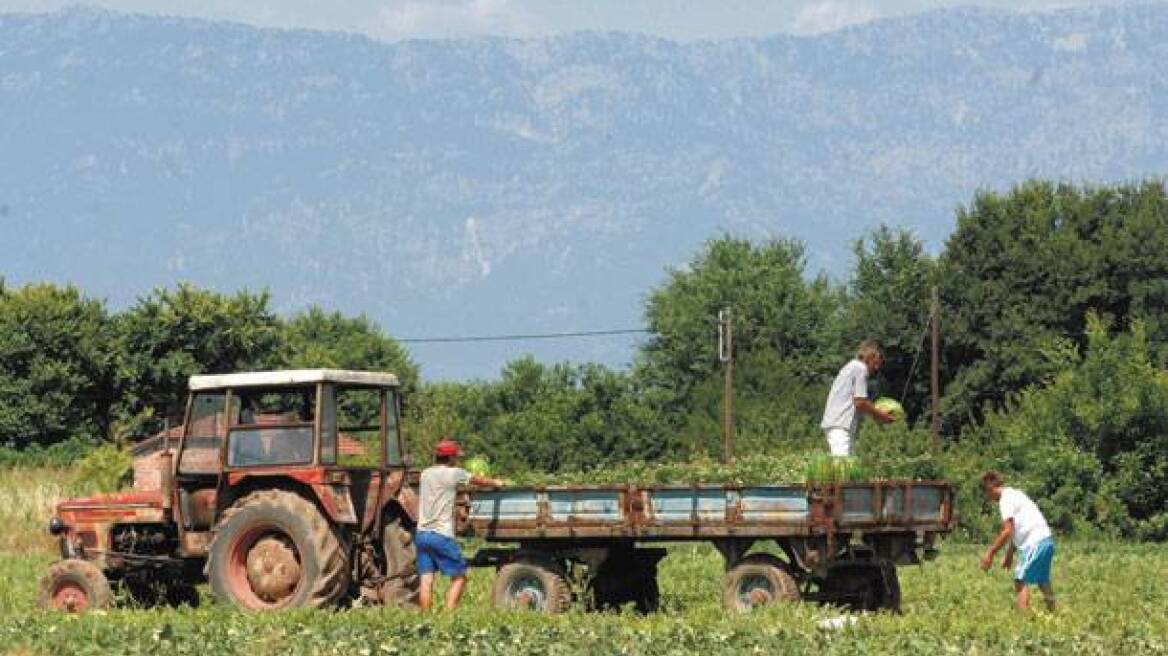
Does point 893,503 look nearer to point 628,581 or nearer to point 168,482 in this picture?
point 628,581

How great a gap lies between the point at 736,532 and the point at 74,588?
6.88 meters

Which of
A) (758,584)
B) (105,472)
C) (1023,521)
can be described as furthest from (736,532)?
(105,472)

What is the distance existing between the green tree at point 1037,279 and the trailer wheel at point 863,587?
5070cm

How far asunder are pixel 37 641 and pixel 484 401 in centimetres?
7158

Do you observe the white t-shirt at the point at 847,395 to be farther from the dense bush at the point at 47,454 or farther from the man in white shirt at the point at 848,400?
the dense bush at the point at 47,454

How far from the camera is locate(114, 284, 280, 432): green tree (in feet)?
248

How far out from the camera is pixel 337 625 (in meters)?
18.0

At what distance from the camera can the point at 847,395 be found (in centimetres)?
2180

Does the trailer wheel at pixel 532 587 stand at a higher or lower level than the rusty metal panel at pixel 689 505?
lower

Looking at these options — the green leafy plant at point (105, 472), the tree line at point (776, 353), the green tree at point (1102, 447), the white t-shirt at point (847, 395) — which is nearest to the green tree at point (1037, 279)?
the tree line at point (776, 353)

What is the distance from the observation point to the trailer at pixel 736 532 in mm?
20922

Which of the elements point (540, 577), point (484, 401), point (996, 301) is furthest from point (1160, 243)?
point (540, 577)

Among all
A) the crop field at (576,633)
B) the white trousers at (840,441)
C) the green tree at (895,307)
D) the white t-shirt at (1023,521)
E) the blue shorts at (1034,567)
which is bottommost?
the crop field at (576,633)

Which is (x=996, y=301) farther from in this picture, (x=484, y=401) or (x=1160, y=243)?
(x=484, y=401)
